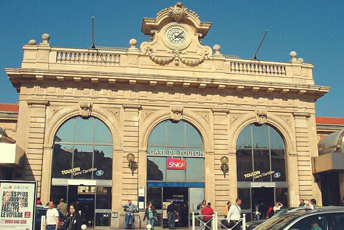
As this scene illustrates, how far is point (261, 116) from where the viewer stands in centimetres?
2739

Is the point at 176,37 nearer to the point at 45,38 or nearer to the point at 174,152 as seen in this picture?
the point at 174,152

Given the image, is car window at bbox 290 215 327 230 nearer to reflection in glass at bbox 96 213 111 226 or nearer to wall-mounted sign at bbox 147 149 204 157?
reflection in glass at bbox 96 213 111 226

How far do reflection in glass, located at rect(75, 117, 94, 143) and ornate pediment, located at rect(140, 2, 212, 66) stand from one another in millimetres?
5448

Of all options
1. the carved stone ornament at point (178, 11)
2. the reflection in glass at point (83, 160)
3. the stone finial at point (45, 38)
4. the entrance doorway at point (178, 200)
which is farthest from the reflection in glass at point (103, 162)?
the carved stone ornament at point (178, 11)

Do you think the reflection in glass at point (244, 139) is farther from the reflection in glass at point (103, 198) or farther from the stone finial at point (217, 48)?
the reflection in glass at point (103, 198)

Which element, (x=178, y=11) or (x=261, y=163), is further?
(x=178, y=11)

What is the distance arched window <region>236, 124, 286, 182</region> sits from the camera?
87.5 feet

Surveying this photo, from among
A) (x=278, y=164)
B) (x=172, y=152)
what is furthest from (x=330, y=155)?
(x=172, y=152)

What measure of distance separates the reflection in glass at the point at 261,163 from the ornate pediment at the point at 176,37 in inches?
264

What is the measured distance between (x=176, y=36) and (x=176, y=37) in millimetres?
67

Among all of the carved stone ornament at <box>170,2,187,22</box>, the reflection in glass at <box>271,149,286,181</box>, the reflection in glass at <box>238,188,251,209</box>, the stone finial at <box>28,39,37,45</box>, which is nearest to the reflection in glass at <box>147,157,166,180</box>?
the reflection in glass at <box>238,188,251,209</box>

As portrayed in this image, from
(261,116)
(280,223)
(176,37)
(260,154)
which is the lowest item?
(280,223)

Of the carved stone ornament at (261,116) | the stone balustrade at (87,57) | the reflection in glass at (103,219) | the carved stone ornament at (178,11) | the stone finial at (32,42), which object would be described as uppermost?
the carved stone ornament at (178,11)

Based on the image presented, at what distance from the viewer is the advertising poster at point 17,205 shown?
48.6 ft
